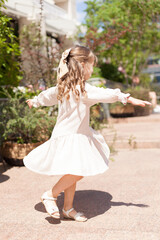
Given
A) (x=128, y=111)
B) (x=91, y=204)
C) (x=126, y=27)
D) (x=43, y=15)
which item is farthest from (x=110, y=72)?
(x=91, y=204)

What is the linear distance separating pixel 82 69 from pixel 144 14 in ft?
29.0

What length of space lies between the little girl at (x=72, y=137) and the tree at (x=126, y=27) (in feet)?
24.1

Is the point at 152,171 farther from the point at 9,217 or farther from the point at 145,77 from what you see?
the point at 145,77

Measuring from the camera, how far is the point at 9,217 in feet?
9.33

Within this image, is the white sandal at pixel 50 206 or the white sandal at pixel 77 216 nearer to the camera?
the white sandal at pixel 50 206

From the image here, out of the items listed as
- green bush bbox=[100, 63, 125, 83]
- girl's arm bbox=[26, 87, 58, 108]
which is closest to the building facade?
green bush bbox=[100, 63, 125, 83]

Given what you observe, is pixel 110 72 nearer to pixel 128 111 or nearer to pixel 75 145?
pixel 128 111

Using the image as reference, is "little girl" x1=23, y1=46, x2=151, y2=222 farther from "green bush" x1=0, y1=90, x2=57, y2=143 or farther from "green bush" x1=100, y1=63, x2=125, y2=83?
"green bush" x1=100, y1=63, x2=125, y2=83

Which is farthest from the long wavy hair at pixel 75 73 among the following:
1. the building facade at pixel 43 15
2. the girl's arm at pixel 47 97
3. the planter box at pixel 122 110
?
the planter box at pixel 122 110

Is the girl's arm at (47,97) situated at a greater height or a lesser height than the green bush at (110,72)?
lesser

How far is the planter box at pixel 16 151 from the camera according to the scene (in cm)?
471

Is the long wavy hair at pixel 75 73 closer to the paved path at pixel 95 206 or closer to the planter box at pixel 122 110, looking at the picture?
the paved path at pixel 95 206

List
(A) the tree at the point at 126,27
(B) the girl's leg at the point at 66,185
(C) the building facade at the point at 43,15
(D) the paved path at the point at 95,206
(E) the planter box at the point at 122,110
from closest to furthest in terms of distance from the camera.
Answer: (D) the paved path at the point at 95,206 < (B) the girl's leg at the point at 66,185 < (C) the building facade at the point at 43,15 < (E) the planter box at the point at 122,110 < (A) the tree at the point at 126,27

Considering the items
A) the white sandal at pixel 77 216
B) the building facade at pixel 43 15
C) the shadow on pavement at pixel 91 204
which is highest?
the building facade at pixel 43 15
